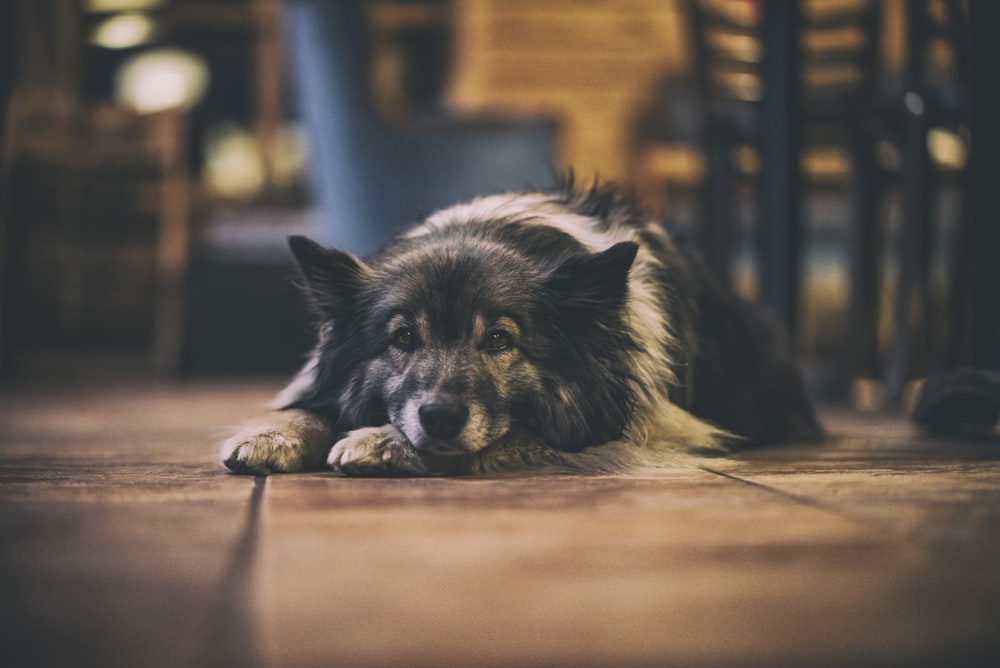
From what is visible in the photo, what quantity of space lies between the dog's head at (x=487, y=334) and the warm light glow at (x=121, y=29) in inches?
422

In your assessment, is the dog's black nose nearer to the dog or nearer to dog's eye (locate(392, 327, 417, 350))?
the dog

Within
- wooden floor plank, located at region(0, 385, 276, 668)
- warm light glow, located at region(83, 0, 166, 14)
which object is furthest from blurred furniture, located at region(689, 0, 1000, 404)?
warm light glow, located at region(83, 0, 166, 14)

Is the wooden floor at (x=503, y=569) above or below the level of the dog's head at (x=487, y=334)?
below

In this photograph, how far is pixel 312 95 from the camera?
5141mm

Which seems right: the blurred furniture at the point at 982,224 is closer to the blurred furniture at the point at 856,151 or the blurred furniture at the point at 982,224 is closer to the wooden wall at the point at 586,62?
the blurred furniture at the point at 856,151

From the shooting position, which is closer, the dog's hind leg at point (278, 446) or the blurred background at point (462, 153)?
the dog's hind leg at point (278, 446)

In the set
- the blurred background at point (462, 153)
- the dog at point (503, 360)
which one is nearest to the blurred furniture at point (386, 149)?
the blurred background at point (462, 153)

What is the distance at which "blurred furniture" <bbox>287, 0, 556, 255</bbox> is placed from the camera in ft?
16.3

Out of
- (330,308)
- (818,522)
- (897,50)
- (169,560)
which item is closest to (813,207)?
(897,50)

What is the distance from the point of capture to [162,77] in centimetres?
1213

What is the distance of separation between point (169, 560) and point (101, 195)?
6.89m

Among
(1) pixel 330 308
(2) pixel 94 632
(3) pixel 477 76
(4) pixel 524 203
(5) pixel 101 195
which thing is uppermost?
(3) pixel 477 76

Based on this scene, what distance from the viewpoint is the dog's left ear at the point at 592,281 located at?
2.22 meters

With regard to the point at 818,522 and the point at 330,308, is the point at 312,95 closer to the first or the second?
the point at 330,308
